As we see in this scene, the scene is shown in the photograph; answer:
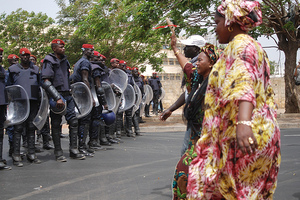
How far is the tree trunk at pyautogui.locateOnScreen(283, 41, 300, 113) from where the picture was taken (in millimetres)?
17578

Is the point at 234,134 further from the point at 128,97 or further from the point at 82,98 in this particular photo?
the point at 128,97

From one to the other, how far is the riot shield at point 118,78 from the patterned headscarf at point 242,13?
769cm

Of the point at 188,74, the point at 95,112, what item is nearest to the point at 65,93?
the point at 95,112

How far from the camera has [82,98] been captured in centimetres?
774

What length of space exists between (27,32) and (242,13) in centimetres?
2833

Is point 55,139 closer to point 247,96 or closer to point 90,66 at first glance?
point 90,66

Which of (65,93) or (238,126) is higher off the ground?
(65,93)

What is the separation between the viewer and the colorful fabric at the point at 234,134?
2389mm

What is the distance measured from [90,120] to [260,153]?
6300 millimetres

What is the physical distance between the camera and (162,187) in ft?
17.3

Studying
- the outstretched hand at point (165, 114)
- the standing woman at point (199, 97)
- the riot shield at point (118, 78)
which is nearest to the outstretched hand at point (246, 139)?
the standing woman at point (199, 97)

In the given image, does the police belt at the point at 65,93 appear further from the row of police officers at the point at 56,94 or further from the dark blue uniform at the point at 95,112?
the dark blue uniform at the point at 95,112

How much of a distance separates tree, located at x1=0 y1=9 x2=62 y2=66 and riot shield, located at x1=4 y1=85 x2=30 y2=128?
2158 cm

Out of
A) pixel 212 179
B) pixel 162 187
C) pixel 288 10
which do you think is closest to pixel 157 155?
pixel 162 187
